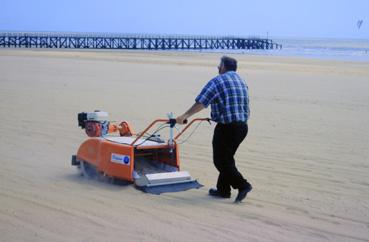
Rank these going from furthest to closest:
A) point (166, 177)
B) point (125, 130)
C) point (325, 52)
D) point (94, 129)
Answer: point (325, 52)
point (125, 130)
point (94, 129)
point (166, 177)

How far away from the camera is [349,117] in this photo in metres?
13.2

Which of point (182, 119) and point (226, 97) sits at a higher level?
point (226, 97)

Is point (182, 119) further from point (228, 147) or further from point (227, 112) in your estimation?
point (228, 147)

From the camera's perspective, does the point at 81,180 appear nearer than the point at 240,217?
No

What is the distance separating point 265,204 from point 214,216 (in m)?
0.75

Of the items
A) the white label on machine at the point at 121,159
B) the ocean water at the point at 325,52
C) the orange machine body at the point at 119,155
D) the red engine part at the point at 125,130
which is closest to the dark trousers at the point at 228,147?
the orange machine body at the point at 119,155

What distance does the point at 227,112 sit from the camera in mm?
5793

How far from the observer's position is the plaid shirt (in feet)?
18.9

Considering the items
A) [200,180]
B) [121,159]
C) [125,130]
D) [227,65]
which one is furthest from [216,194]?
[125,130]

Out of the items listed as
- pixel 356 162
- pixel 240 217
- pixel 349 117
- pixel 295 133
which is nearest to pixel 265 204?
pixel 240 217

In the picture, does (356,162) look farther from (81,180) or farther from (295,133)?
(81,180)

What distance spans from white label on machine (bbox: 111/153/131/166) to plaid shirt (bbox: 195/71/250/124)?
1.13 metres

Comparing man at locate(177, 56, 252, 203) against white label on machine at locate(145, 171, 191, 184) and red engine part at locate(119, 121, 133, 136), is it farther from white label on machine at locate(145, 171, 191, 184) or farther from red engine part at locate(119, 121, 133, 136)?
red engine part at locate(119, 121, 133, 136)

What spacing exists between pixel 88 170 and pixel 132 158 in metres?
0.98
